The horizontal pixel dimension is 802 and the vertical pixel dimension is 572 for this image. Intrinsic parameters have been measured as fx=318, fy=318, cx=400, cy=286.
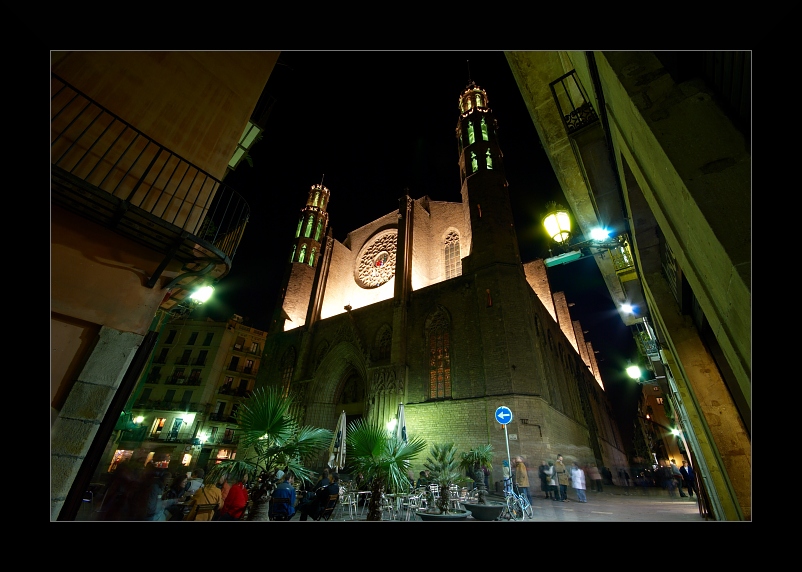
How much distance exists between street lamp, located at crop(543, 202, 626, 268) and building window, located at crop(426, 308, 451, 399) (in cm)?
730

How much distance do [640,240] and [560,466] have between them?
8.42 meters

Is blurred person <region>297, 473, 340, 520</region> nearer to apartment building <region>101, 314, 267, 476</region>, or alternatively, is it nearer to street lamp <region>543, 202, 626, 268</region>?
street lamp <region>543, 202, 626, 268</region>

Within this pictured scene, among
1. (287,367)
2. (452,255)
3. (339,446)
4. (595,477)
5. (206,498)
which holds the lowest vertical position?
(206,498)

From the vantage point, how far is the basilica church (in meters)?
12.7

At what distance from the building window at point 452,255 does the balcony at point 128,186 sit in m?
15.7

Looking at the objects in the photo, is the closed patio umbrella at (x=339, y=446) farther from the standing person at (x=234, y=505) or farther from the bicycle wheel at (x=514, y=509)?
the bicycle wheel at (x=514, y=509)

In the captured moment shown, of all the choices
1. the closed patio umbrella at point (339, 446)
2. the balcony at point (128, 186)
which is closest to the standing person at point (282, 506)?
the closed patio umbrella at point (339, 446)

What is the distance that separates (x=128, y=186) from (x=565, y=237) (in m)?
7.83

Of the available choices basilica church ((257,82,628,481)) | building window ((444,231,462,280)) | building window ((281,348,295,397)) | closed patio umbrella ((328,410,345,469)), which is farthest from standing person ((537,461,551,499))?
building window ((281,348,295,397))

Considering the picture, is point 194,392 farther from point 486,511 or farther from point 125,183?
point 486,511

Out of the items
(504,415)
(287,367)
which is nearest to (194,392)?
(287,367)

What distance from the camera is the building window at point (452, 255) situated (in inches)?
776

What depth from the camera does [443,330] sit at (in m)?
15.6
